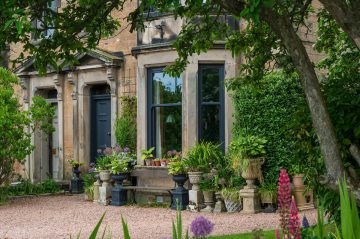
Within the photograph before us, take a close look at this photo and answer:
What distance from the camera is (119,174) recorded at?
1344 cm

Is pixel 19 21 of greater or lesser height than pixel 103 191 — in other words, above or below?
above

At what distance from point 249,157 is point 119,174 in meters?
3.35

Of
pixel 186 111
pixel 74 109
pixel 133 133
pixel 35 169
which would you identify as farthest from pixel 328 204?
pixel 35 169

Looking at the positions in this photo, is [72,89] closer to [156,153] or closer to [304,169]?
[156,153]

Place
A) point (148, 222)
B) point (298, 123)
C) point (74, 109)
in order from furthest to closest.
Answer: point (74, 109) < point (148, 222) < point (298, 123)

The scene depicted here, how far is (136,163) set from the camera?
46.5 ft

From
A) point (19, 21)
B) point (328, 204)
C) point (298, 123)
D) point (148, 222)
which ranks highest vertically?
point (19, 21)

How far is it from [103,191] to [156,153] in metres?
1.57

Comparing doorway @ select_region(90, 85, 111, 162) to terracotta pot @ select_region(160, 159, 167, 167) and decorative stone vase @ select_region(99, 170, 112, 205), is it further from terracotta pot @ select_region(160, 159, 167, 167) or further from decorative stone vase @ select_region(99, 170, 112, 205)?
terracotta pot @ select_region(160, 159, 167, 167)

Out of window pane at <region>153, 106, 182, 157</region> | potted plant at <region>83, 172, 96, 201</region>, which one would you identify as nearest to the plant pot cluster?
window pane at <region>153, 106, 182, 157</region>

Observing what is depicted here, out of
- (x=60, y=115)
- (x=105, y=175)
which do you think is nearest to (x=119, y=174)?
(x=105, y=175)

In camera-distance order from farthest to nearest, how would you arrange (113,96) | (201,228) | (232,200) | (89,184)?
(113,96) < (89,184) < (232,200) < (201,228)

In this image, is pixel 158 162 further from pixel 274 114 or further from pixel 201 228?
pixel 201 228

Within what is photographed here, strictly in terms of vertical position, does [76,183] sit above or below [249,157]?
below
